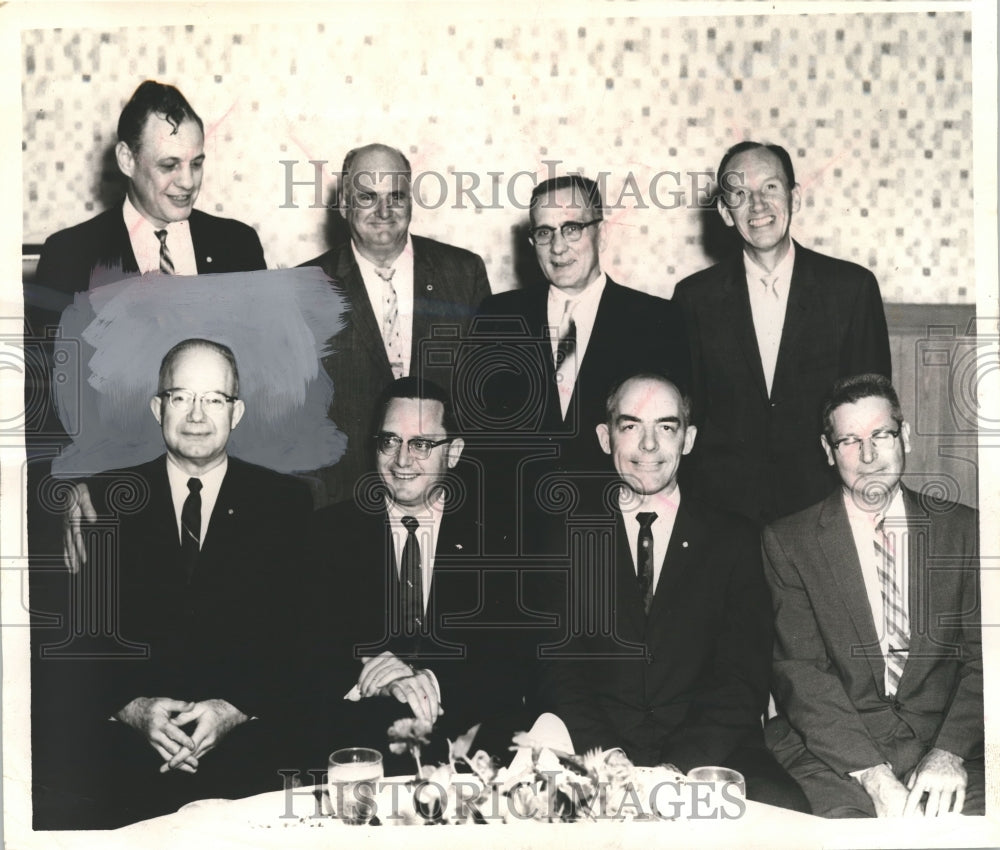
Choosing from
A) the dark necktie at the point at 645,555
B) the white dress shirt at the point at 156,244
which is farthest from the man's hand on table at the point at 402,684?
the white dress shirt at the point at 156,244

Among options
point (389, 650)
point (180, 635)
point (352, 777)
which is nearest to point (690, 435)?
point (389, 650)

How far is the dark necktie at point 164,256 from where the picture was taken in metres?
2.47

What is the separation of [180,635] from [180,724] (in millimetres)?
204

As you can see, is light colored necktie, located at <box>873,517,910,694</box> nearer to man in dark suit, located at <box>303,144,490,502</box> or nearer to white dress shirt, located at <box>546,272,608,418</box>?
white dress shirt, located at <box>546,272,608,418</box>

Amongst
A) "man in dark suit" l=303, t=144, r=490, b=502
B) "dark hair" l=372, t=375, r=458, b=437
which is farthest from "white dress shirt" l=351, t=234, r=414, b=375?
"dark hair" l=372, t=375, r=458, b=437

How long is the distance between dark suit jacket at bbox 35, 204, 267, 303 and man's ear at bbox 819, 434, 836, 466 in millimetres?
1355

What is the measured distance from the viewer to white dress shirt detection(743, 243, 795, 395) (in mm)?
Result: 2471

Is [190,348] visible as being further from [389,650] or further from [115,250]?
[389,650]

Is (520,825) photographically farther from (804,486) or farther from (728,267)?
(728,267)

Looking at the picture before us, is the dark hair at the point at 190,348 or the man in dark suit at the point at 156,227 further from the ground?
the man in dark suit at the point at 156,227

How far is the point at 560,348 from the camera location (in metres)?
2.46

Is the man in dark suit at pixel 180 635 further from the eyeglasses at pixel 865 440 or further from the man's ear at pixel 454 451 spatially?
the eyeglasses at pixel 865 440

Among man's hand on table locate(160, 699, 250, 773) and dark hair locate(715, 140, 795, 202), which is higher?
dark hair locate(715, 140, 795, 202)

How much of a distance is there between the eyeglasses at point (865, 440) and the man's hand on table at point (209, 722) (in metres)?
1.49
